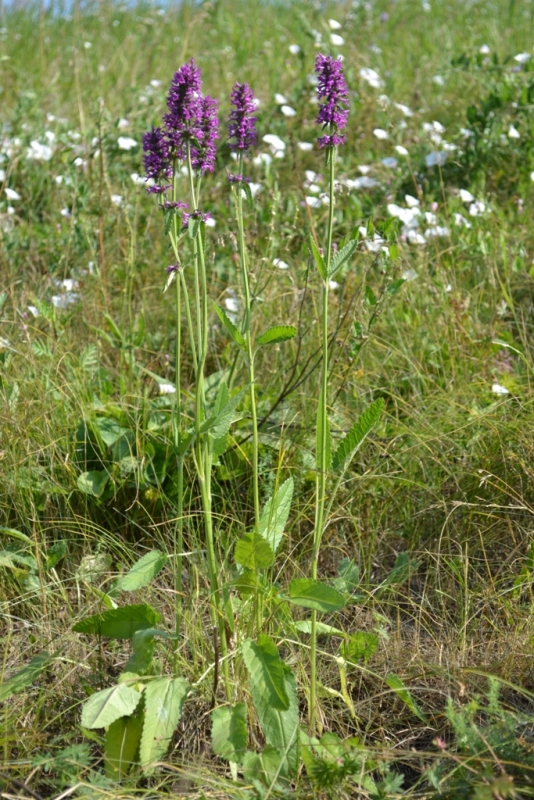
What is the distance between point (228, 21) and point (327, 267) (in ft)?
19.1

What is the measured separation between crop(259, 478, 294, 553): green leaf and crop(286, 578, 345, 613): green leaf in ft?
0.61

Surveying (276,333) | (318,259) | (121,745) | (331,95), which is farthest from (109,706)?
(331,95)

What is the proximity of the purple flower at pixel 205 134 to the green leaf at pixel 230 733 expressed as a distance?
1.06m

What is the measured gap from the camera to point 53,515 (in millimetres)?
2297

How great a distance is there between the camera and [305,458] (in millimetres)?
2354

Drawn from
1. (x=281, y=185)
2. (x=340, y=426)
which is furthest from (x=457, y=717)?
(x=281, y=185)

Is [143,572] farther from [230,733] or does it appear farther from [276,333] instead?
[276,333]

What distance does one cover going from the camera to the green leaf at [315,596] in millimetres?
1549

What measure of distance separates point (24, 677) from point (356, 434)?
82 cm

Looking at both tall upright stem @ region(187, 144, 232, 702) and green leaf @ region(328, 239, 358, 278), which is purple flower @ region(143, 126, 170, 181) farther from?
green leaf @ region(328, 239, 358, 278)

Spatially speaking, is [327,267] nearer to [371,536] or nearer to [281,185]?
[371,536]

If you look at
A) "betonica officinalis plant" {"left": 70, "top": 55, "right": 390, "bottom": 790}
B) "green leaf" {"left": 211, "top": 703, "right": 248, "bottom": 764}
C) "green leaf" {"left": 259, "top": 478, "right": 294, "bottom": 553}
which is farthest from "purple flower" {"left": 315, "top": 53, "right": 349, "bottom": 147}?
"green leaf" {"left": 211, "top": 703, "right": 248, "bottom": 764}

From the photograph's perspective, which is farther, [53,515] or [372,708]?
[53,515]

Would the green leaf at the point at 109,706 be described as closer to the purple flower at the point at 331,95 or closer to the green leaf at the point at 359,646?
the green leaf at the point at 359,646
